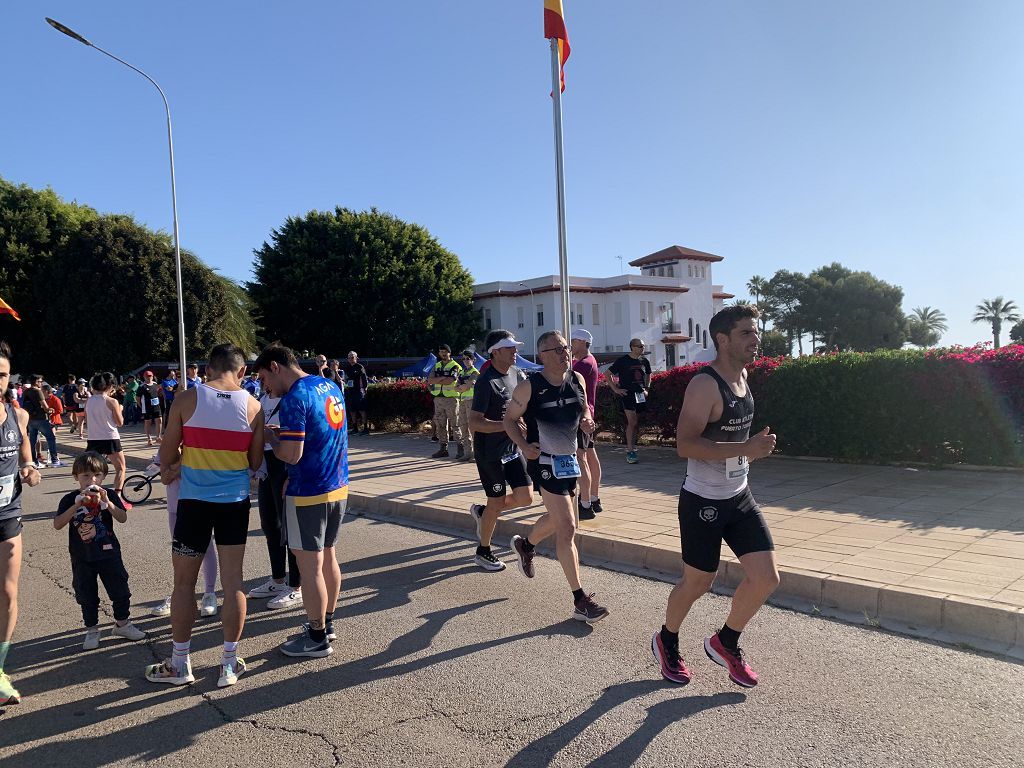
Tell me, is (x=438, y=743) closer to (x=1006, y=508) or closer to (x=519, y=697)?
(x=519, y=697)

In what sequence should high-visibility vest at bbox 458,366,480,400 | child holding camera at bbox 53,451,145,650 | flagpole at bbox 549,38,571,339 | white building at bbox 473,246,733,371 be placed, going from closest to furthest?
1. child holding camera at bbox 53,451,145,650
2. flagpole at bbox 549,38,571,339
3. high-visibility vest at bbox 458,366,480,400
4. white building at bbox 473,246,733,371

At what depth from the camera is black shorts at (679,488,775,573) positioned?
3.72 m

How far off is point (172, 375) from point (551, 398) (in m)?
17.2

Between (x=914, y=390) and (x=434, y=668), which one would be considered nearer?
(x=434, y=668)

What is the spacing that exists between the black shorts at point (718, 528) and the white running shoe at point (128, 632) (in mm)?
3563

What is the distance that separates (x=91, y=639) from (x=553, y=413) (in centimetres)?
327

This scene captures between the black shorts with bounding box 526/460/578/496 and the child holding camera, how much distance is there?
8.75 ft

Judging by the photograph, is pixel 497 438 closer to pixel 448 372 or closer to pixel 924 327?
pixel 448 372

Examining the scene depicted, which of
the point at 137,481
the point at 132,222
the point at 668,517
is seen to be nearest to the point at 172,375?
the point at 137,481

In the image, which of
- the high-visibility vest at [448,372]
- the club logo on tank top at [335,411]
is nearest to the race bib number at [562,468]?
the club logo on tank top at [335,411]

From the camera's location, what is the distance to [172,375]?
19438mm

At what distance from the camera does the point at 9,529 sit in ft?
13.0

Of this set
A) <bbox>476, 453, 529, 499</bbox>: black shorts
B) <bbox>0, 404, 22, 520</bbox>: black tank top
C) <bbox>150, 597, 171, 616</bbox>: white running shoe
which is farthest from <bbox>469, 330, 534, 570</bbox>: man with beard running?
Result: <bbox>0, 404, 22, 520</bbox>: black tank top

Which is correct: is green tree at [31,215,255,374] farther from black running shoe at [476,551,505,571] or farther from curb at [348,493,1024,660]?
curb at [348,493,1024,660]
